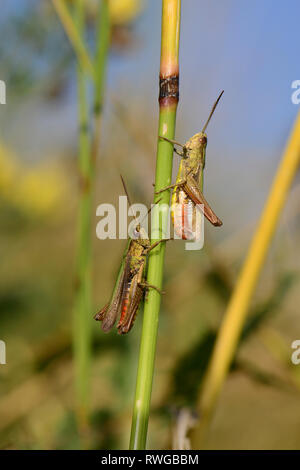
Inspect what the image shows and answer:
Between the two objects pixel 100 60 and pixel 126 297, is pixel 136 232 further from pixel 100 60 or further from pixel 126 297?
pixel 100 60

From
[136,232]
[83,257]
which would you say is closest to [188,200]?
[136,232]

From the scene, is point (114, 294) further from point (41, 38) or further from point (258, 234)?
point (41, 38)

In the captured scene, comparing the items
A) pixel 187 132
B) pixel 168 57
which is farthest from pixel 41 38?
pixel 168 57

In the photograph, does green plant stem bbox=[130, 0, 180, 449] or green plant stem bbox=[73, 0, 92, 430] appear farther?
green plant stem bbox=[73, 0, 92, 430]

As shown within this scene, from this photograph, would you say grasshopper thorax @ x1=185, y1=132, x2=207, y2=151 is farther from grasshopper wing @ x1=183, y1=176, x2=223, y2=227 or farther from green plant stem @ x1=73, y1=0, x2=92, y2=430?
green plant stem @ x1=73, y1=0, x2=92, y2=430

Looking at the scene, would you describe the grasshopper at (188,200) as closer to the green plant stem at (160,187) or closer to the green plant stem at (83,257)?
the green plant stem at (160,187)

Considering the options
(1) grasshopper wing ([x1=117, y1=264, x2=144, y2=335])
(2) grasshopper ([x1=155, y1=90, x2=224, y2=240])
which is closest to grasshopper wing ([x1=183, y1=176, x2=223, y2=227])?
(2) grasshopper ([x1=155, y1=90, x2=224, y2=240])

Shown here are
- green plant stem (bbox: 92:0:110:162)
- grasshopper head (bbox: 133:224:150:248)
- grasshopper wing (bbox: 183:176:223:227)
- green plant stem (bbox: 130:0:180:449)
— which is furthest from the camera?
green plant stem (bbox: 92:0:110:162)

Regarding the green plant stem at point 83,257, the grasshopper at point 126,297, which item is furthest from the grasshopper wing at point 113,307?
the green plant stem at point 83,257
